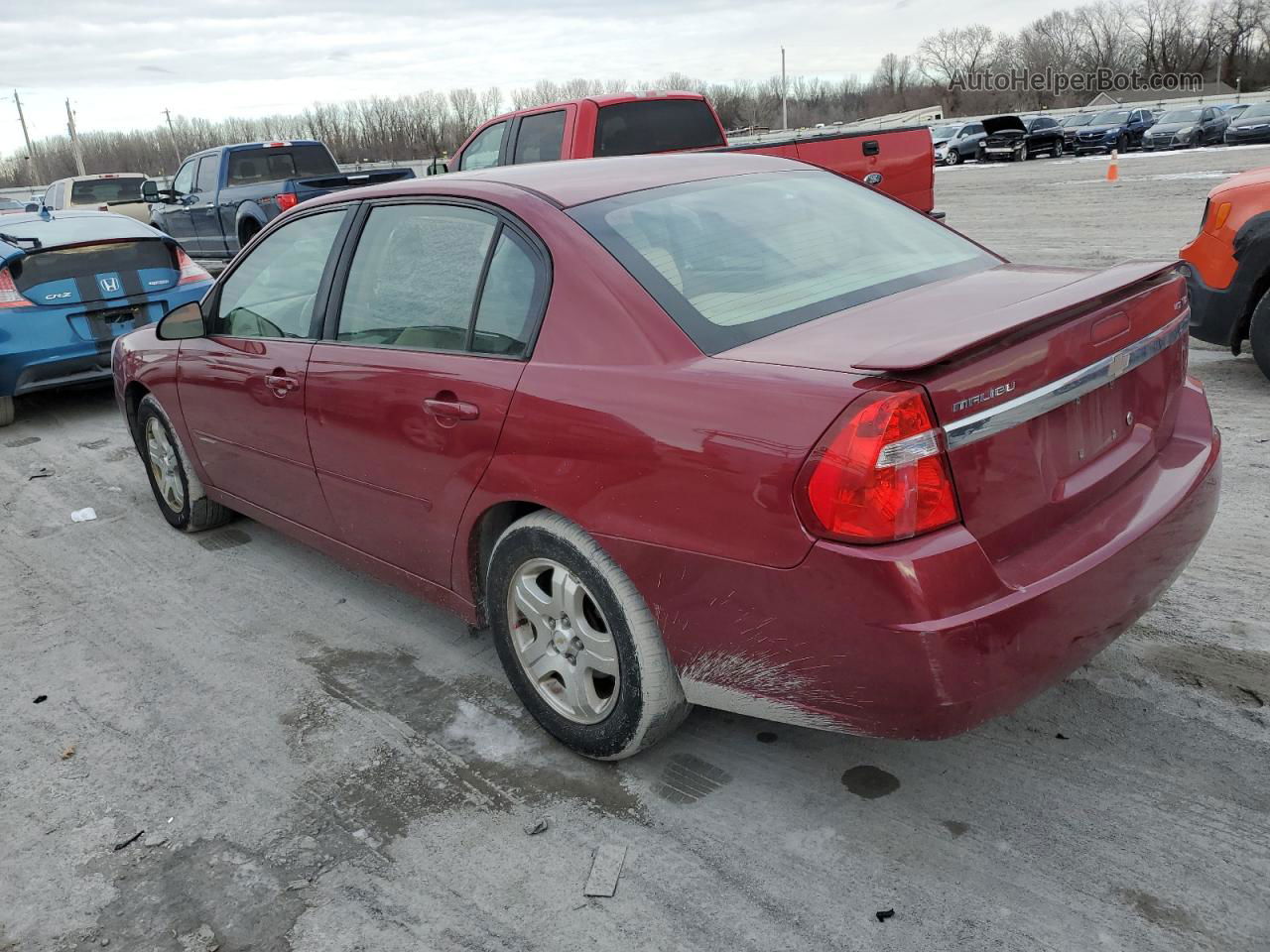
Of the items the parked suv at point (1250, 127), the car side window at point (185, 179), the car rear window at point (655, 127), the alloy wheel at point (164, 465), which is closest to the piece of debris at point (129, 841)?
the alloy wheel at point (164, 465)

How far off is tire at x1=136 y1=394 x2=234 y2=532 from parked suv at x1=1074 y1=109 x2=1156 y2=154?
3526 cm

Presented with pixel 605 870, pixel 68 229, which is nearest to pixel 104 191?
pixel 68 229

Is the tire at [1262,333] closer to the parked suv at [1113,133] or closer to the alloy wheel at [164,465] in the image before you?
the alloy wheel at [164,465]

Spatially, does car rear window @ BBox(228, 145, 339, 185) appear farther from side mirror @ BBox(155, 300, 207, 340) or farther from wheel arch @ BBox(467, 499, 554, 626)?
wheel arch @ BBox(467, 499, 554, 626)

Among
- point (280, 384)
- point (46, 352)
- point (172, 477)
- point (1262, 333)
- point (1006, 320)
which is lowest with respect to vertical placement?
point (172, 477)

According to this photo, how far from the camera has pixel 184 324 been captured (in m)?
4.58

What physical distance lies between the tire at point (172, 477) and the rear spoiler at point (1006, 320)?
12.7 ft

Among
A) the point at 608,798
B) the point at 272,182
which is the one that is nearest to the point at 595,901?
the point at 608,798

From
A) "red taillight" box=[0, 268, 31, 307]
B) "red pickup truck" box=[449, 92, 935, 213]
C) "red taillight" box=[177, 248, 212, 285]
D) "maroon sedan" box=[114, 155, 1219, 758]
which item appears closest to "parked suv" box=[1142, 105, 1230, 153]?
"red pickup truck" box=[449, 92, 935, 213]

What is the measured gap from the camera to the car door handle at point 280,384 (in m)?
3.88

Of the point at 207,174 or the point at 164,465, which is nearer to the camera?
the point at 164,465

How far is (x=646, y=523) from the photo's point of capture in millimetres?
2596

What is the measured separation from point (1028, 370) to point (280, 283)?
2996mm

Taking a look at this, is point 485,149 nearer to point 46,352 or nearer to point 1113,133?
point 46,352
